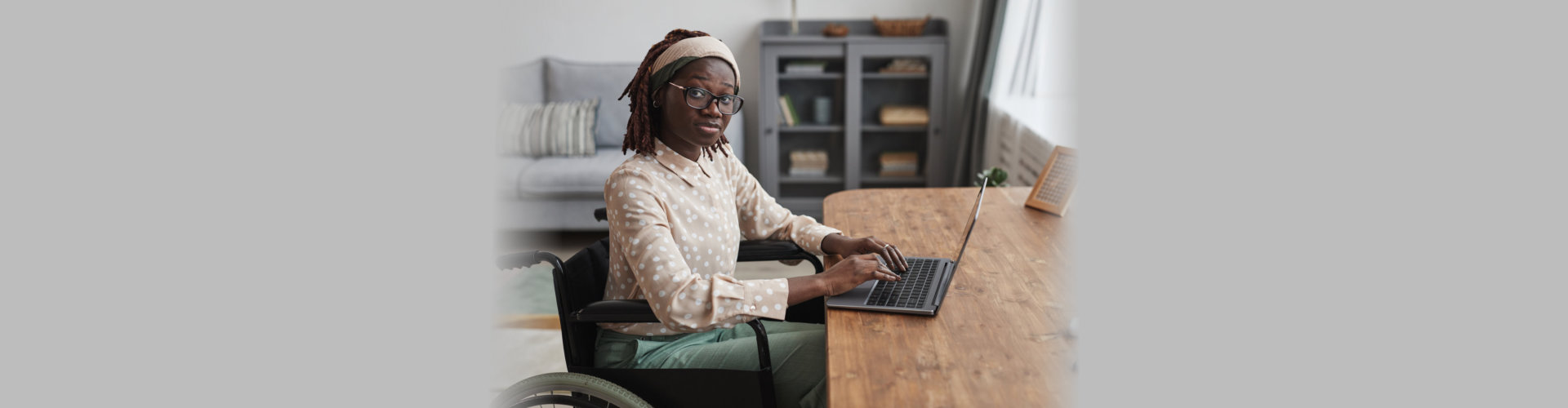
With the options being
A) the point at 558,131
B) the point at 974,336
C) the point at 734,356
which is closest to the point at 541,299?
the point at 558,131

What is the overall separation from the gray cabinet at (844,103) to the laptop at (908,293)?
2.81 metres

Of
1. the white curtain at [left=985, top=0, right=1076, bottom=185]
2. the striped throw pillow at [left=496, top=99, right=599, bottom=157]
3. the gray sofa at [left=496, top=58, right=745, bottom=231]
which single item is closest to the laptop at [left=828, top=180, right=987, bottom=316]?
the white curtain at [left=985, top=0, right=1076, bottom=185]

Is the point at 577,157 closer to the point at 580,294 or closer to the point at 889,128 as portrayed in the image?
the point at 889,128

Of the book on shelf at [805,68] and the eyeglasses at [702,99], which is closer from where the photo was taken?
the eyeglasses at [702,99]

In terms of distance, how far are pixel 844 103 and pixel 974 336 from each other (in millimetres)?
3246

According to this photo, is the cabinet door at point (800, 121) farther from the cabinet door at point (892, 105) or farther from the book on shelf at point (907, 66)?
the book on shelf at point (907, 66)

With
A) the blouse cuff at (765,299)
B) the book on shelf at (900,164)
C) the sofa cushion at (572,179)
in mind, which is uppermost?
the blouse cuff at (765,299)

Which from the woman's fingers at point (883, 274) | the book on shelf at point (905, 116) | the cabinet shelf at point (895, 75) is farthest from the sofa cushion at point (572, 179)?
the woman's fingers at point (883, 274)

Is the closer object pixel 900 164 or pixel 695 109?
pixel 695 109

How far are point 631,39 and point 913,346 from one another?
141 inches

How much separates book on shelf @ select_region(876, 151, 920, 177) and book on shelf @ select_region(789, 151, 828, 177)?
29 centimetres

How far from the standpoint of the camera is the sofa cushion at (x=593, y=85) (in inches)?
162

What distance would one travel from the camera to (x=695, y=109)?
122 centimetres

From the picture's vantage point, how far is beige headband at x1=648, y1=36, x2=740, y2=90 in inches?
46.8
